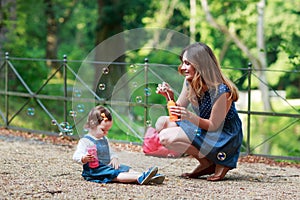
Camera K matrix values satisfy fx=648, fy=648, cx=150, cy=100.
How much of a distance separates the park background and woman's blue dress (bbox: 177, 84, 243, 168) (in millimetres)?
661

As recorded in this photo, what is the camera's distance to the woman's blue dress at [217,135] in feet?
19.7

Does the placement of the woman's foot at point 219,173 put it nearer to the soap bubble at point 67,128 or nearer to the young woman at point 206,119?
the young woman at point 206,119

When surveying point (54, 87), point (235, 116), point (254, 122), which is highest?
point (235, 116)

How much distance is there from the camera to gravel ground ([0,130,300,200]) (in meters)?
5.45

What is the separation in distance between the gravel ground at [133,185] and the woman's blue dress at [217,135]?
26 cm

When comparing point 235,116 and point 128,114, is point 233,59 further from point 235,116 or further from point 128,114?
point 235,116

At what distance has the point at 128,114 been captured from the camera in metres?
8.55

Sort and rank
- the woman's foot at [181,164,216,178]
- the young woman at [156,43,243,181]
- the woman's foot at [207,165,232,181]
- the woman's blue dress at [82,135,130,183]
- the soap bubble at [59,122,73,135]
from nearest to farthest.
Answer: the woman's blue dress at [82,135,130,183], the young woman at [156,43,243,181], the woman's foot at [207,165,232,181], the woman's foot at [181,164,216,178], the soap bubble at [59,122,73,135]

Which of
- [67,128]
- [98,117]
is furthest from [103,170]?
[67,128]

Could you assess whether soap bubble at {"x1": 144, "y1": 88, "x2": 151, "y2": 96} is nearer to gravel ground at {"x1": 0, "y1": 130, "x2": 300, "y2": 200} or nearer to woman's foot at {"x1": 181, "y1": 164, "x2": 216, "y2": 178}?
gravel ground at {"x1": 0, "y1": 130, "x2": 300, "y2": 200}

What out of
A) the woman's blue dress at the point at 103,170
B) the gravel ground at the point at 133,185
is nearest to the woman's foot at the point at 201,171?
the gravel ground at the point at 133,185

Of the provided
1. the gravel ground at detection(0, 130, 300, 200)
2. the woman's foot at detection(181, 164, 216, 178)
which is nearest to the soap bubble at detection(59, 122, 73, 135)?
the gravel ground at detection(0, 130, 300, 200)

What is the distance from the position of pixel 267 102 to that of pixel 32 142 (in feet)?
30.5

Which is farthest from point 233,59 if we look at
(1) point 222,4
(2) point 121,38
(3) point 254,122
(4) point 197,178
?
(4) point 197,178
